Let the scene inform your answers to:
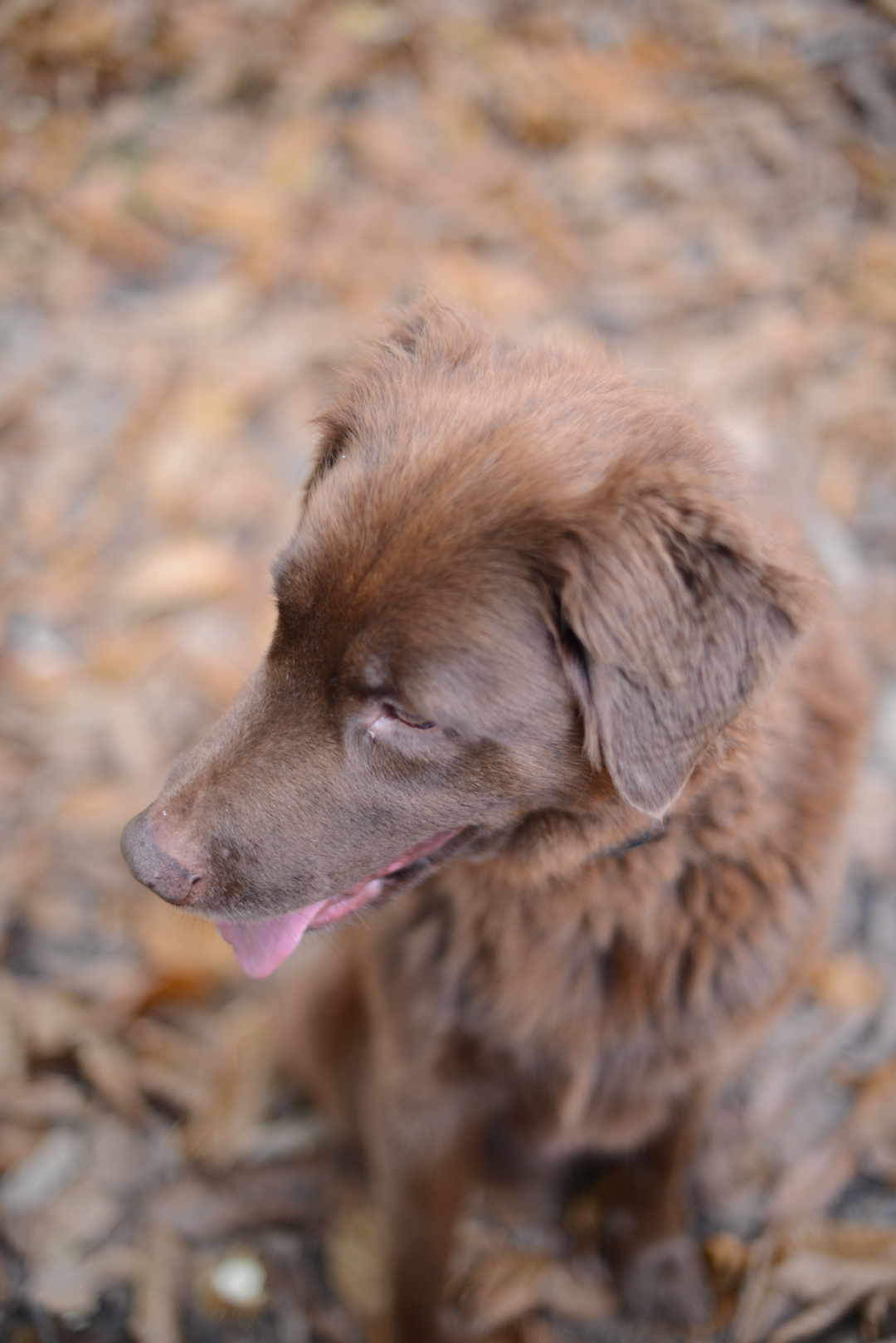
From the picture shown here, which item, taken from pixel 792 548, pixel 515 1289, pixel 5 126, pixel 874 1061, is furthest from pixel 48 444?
pixel 874 1061

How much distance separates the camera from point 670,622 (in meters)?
1.40

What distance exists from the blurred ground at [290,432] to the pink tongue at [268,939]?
0.94 meters

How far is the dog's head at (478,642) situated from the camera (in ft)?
4.58

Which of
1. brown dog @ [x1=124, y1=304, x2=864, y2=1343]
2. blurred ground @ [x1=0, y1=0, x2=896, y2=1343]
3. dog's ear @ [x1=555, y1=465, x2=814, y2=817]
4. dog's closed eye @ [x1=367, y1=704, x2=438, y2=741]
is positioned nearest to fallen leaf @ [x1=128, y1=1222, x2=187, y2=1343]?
blurred ground @ [x1=0, y1=0, x2=896, y2=1343]

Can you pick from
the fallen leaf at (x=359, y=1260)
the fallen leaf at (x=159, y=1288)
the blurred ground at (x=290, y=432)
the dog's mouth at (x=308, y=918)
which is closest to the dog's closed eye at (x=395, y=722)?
the dog's mouth at (x=308, y=918)

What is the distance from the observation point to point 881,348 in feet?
13.1

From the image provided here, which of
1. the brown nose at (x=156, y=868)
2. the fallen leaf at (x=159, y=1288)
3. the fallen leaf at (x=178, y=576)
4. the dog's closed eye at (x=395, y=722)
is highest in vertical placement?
the dog's closed eye at (x=395, y=722)

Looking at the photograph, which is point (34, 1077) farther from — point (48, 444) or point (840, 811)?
point (48, 444)

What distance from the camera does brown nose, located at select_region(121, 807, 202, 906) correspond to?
1623 millimetres

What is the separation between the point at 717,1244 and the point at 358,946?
1.20 m

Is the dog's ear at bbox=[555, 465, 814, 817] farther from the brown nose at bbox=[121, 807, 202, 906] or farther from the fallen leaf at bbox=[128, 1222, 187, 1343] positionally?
the fallen leaf at bbox=[128, 1222, 187, 1343]

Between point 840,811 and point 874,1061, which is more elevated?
point 840,811

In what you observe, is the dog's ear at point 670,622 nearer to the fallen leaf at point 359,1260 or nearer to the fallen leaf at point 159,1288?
the fallen leaf at point 359,1260

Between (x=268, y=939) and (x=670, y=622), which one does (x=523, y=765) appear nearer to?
(x=670, y=622)
